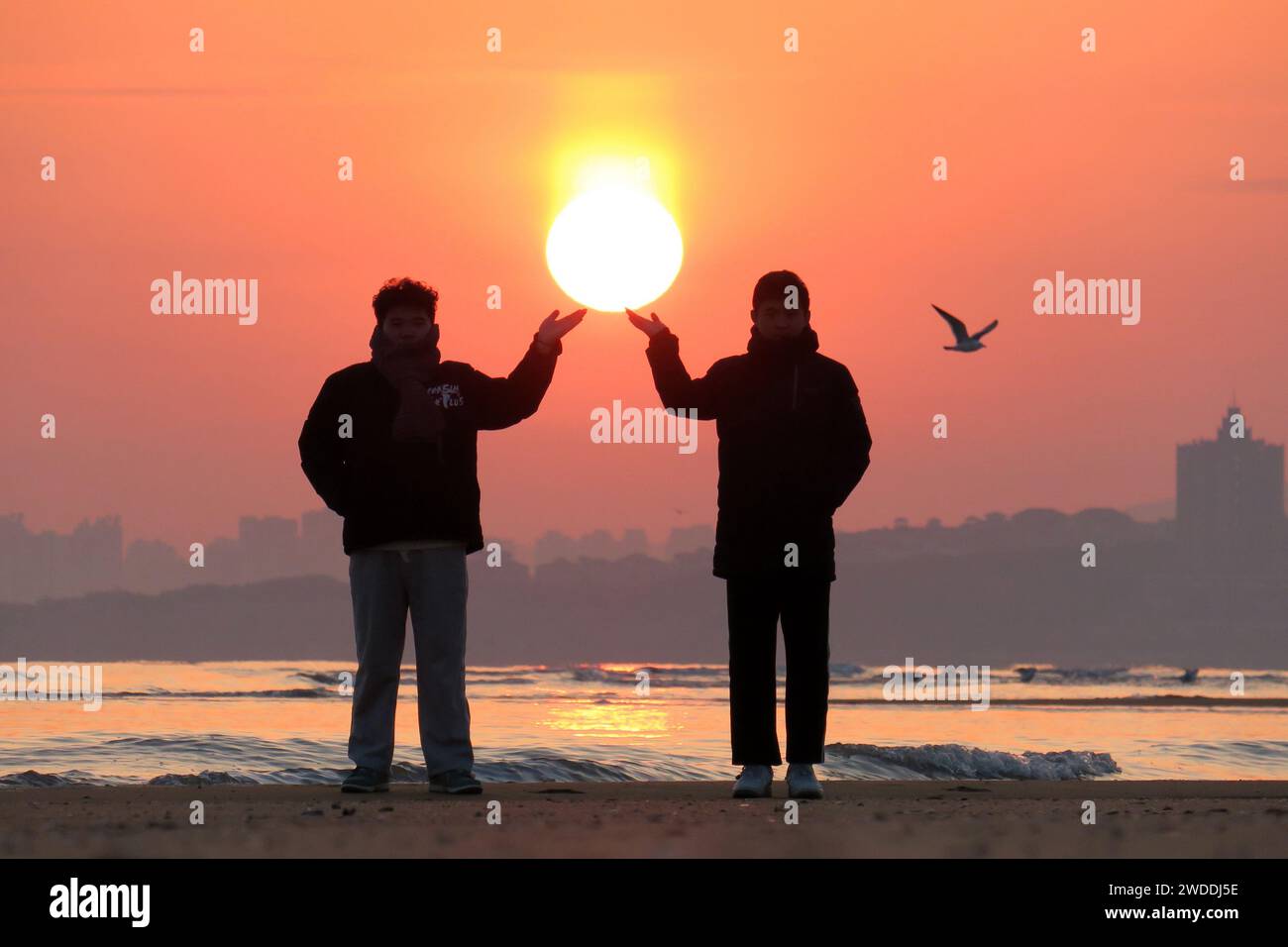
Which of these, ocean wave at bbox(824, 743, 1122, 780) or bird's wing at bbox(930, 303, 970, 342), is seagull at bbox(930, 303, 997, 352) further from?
ocean wave at bbox(824, 743, 1122, 780)

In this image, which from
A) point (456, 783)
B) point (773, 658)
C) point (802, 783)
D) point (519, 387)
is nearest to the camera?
point (802, 783)

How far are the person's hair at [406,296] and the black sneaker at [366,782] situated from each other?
1827 millimetres

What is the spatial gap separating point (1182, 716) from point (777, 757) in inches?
696

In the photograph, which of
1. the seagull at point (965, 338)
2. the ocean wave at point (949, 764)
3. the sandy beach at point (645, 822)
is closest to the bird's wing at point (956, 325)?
the seagull at point (965, 338)

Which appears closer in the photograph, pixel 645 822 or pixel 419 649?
pixel 645 822

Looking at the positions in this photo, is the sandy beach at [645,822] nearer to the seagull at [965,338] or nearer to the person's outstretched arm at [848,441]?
the person's outstretched arm at [848,441]

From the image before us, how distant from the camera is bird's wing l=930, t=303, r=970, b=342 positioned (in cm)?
1370

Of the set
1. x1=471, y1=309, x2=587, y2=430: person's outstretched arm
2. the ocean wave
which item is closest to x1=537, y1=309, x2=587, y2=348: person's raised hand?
x1=471, y1=309, x2=587, y2=430: person's outstretched arm

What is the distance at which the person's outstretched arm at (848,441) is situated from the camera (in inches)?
257

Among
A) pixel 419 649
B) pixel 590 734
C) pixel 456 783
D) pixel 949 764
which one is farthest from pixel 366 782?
pixel 590 734

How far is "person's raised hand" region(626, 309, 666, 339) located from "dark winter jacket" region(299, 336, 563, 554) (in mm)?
328

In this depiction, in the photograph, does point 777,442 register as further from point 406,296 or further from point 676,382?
point 406,296

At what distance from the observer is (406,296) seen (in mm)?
6660

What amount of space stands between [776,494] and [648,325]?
0.88m
